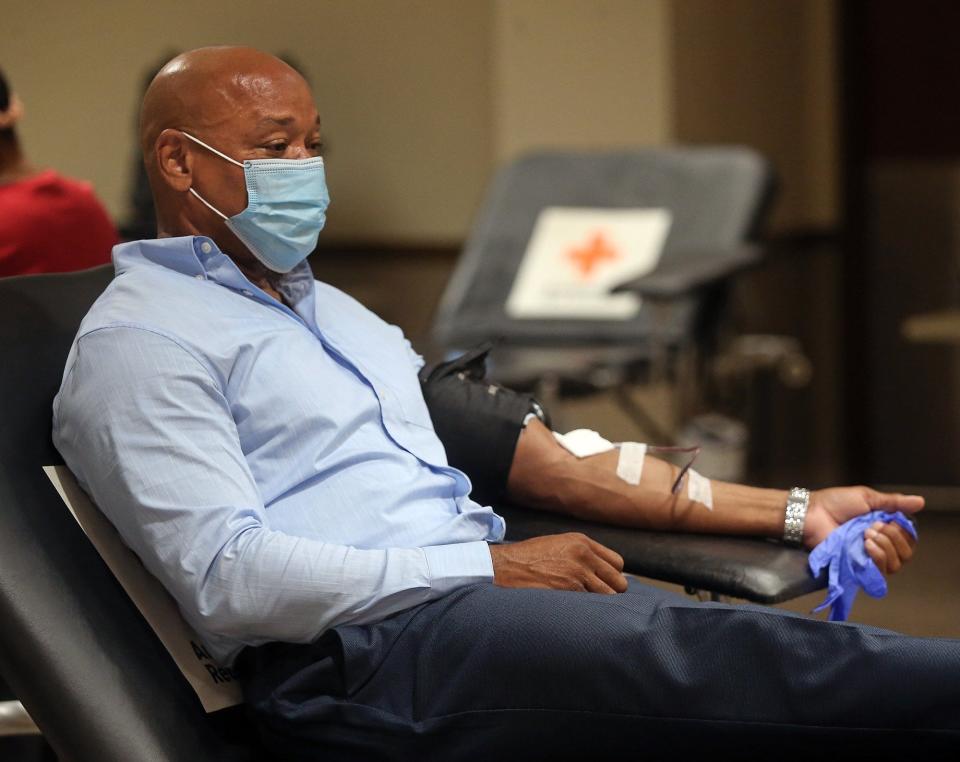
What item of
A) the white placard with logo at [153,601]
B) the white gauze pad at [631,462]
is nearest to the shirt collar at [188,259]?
the white placard with logo at [153,601]

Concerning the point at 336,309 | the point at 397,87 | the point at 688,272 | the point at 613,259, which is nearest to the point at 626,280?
the point at 688,272

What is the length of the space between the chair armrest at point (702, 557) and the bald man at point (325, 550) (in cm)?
17

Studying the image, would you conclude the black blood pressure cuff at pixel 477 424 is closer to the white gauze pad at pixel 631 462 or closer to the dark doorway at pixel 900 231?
the white gauze pad at pixel 631 462

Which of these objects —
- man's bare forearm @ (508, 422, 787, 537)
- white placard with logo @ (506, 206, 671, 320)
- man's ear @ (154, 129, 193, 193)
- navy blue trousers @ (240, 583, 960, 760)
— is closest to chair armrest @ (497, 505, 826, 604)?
man's bare forearm @ (508, 422, 787, 537)

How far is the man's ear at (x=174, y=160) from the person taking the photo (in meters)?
1.51

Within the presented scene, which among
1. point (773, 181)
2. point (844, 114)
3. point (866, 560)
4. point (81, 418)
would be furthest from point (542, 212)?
point (81, 418)

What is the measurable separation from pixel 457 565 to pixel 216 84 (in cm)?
54

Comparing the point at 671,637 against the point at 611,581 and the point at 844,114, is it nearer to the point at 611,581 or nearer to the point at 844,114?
the point at 611,581

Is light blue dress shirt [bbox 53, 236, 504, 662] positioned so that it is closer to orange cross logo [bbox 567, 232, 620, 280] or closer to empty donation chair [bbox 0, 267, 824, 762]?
empty donation chair [bbox 0, 267, 824, 762]

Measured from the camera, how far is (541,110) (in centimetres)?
468

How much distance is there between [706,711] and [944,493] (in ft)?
12.7

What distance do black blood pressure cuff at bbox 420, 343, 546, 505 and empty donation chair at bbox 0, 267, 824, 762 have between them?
42 centimetres

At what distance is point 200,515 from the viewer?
4.20ft

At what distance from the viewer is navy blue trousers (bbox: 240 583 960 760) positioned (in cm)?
124
